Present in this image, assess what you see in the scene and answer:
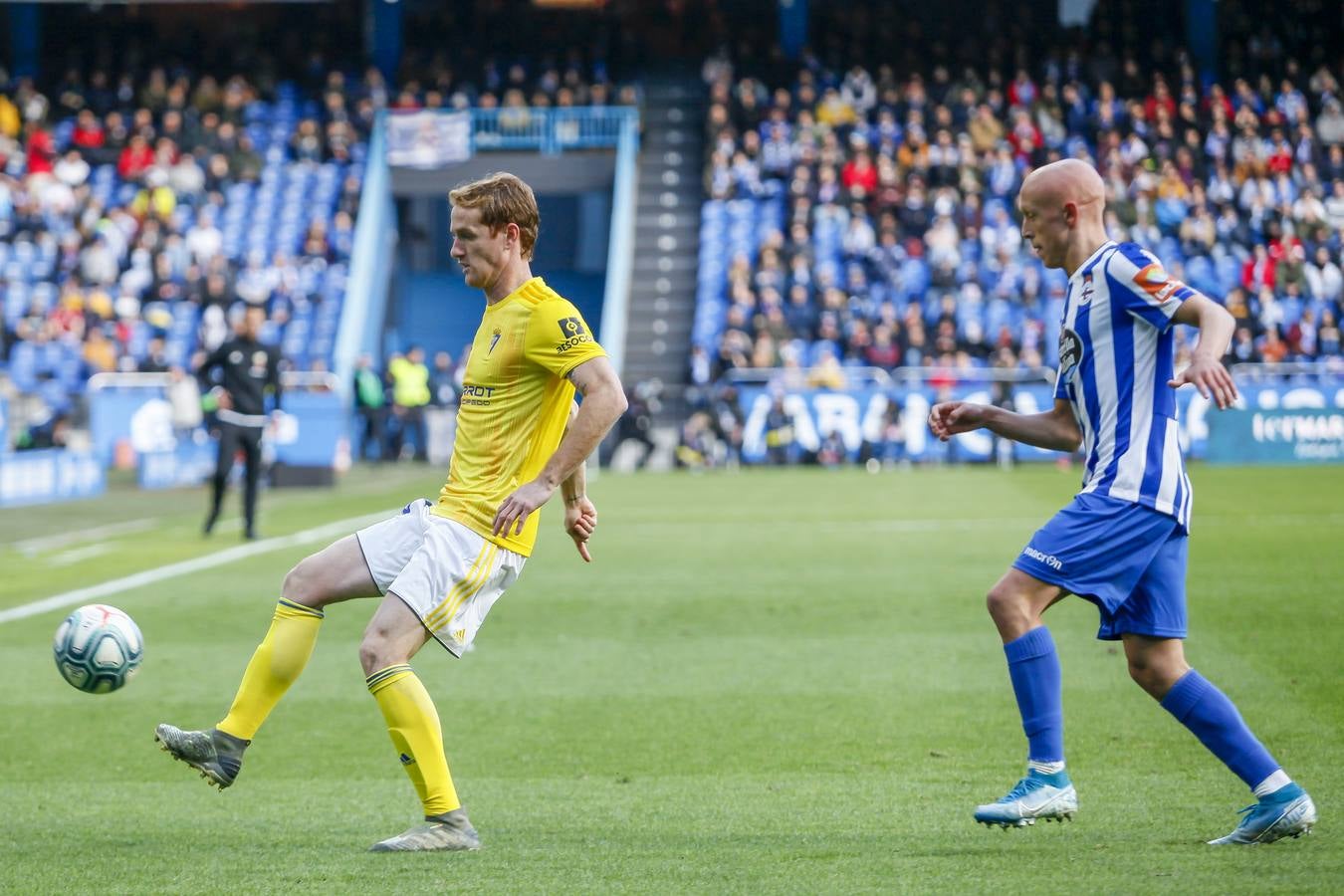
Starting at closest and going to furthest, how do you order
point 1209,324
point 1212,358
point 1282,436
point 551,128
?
point 1212,358
point 1209,324
point 1282,436
point 551,128

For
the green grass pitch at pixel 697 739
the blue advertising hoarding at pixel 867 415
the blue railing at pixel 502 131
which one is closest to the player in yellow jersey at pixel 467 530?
the green grass pitch at pixel 697 739

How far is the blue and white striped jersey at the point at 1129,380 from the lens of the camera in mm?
5148

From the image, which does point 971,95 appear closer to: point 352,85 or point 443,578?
point 352,85

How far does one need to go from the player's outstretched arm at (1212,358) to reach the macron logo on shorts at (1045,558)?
636 millimetres

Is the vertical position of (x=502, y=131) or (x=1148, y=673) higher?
(x=502, y=131)

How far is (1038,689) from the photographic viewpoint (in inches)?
206

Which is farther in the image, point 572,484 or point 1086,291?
point 572,484

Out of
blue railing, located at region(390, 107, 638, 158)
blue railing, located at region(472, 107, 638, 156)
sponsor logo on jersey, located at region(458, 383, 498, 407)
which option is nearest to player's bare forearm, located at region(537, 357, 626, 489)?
sponsor logo on jersey, located at region(458, 383, 498, 407)

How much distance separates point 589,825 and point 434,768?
25.2 inches

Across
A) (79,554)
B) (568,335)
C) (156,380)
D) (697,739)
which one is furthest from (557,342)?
(156,380)

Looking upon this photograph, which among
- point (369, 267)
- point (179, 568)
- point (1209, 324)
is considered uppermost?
point (369, 267)

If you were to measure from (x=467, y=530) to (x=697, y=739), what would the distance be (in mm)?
2240

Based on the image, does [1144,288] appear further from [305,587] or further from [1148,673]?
[305,587]

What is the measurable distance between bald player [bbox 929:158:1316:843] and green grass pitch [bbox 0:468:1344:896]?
207mm
